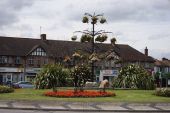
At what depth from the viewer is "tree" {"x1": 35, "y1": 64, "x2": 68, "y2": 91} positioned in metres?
36.2

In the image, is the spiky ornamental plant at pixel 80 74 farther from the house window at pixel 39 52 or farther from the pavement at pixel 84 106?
the house window at pixel 39 52

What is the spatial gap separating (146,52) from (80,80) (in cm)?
6406

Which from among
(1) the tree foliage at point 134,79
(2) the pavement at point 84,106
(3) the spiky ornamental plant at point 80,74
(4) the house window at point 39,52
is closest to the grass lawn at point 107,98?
(2) the pavement at point 84,106

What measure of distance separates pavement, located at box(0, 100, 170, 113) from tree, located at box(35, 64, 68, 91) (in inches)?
413

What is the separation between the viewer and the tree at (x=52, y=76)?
36219 mm

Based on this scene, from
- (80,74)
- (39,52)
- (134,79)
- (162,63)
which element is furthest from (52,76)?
(162,63)

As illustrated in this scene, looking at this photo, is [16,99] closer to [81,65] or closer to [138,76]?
[81,65]

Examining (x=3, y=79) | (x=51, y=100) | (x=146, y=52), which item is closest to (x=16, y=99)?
(x=51, y=100)

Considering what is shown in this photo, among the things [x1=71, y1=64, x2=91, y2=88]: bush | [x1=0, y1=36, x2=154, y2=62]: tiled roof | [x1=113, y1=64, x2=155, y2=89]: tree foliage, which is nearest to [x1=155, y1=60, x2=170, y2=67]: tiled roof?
[x1=0, y1=36, x2=154, y2=62]: tiled roof

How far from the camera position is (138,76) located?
37562 millimetres

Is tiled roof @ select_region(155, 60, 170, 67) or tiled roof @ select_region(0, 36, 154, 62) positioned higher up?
tiled roof @ select_region(0, 36, 154, 62)

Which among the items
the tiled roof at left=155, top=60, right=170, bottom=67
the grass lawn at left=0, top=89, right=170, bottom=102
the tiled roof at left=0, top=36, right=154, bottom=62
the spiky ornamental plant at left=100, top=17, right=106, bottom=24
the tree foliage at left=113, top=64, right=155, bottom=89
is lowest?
the grass lawn at left=0, top=89, right=170, bottom=102

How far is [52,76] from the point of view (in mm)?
36375

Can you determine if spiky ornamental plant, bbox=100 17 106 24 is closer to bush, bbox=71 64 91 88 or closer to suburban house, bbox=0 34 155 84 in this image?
bush, bbox=71 64 91 88
